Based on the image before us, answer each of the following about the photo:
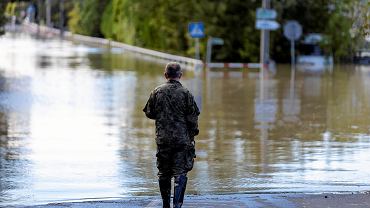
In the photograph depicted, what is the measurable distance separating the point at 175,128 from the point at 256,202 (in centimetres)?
152

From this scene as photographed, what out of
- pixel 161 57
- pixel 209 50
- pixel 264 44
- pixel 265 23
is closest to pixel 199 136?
pixel 265 23

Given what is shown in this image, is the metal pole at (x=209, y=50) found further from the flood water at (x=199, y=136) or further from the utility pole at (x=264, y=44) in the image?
the flood water at (x=199, y=136)

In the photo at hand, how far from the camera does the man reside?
31.8ft

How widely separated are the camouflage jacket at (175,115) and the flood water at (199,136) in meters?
2.23

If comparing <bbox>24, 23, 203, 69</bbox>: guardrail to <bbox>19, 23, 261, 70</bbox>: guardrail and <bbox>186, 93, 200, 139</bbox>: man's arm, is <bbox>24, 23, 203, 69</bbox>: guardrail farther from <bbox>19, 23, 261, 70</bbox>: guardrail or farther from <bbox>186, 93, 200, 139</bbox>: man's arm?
<bbox>186, 93, 200, 139</bbox>: man's arm

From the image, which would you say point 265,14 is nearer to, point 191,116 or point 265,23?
point 265,23

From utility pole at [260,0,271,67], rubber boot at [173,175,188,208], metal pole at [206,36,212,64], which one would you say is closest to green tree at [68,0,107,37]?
metal pole at [206,36,212,64]

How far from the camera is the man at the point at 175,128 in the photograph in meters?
9.68

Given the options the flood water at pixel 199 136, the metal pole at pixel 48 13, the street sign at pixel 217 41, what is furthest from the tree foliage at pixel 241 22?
the metal pole at pixel 48 13

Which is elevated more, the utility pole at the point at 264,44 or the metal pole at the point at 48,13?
the metal pole at the point at 48,13

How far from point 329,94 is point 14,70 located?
1551 centimetres

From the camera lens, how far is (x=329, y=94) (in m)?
29.5

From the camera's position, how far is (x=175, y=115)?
31.8 ft

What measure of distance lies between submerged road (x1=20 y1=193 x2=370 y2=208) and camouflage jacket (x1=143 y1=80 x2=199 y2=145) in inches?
39.6
